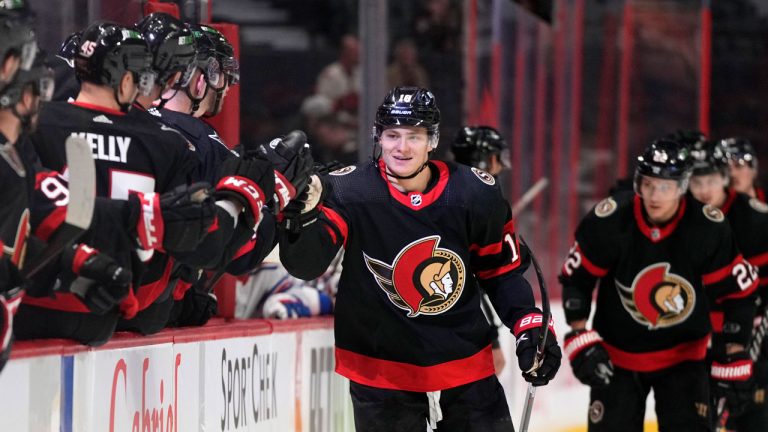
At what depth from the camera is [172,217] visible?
9.00ft

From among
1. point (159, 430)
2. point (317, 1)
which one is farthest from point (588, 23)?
point (159, 430)

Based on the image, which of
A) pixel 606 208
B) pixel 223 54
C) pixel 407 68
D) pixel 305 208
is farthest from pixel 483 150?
pixel 305 208

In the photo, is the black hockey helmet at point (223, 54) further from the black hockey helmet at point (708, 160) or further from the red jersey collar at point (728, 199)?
the red jersey collar at point (728, 199)

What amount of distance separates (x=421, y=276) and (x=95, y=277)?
117 centimetres

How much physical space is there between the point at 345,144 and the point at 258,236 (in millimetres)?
3091

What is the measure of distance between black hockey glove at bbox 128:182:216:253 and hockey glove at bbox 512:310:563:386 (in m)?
1.07

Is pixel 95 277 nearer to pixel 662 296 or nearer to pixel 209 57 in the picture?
pixel 209 57

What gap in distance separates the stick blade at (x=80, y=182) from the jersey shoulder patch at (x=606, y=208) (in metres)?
2.50

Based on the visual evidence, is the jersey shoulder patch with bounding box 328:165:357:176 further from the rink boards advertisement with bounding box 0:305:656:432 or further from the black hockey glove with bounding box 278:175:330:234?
the rink boards advertisement with bounding box 0:305:656:432

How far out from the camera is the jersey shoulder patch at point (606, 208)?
468 cm

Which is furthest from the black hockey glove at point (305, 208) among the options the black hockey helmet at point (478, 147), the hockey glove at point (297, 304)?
the black hockey helmet at point (478, 147)

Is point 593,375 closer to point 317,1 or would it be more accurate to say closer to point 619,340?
point 619,340

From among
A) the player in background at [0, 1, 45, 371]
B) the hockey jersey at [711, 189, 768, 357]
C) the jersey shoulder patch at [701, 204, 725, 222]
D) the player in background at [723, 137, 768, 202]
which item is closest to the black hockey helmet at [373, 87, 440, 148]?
A: the player in background at [0, 1, 45, 371]

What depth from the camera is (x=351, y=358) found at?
3.63 metres
